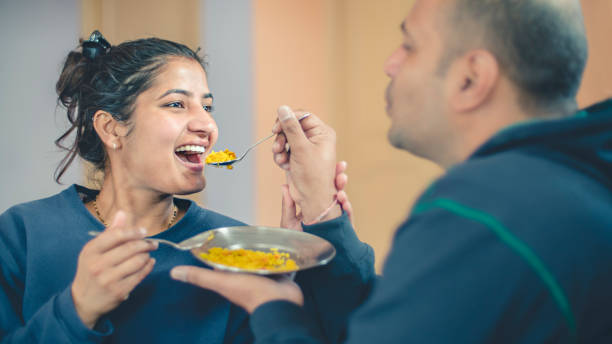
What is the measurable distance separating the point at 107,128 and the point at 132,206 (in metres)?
0.24

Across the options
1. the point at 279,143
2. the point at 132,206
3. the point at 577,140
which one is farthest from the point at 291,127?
the point at 577,140

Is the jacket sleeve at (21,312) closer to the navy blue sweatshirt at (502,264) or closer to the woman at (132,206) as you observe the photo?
the woman at (132,206)

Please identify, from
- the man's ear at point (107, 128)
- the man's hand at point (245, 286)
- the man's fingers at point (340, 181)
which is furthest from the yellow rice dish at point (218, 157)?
the man's hand at point (245, 286)

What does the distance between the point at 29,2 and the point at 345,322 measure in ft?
6.28

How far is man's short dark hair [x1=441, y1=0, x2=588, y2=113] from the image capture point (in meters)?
0.74

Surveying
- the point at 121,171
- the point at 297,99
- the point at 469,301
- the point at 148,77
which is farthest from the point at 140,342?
the point at 297,99

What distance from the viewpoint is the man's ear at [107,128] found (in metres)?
1.33

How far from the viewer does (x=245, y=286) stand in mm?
839

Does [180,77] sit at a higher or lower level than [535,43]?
lower

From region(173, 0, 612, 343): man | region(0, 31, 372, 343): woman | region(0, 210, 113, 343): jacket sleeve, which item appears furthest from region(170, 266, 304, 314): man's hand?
region(0, 210, 113, 343): jacket sleeve

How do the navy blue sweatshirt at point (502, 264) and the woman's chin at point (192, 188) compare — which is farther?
the woman's chin at point (192, 188)

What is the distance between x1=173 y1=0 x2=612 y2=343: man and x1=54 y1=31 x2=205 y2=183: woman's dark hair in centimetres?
67

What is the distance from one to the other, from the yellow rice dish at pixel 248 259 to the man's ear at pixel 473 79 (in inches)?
17.7

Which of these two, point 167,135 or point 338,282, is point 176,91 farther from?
point 338,282
